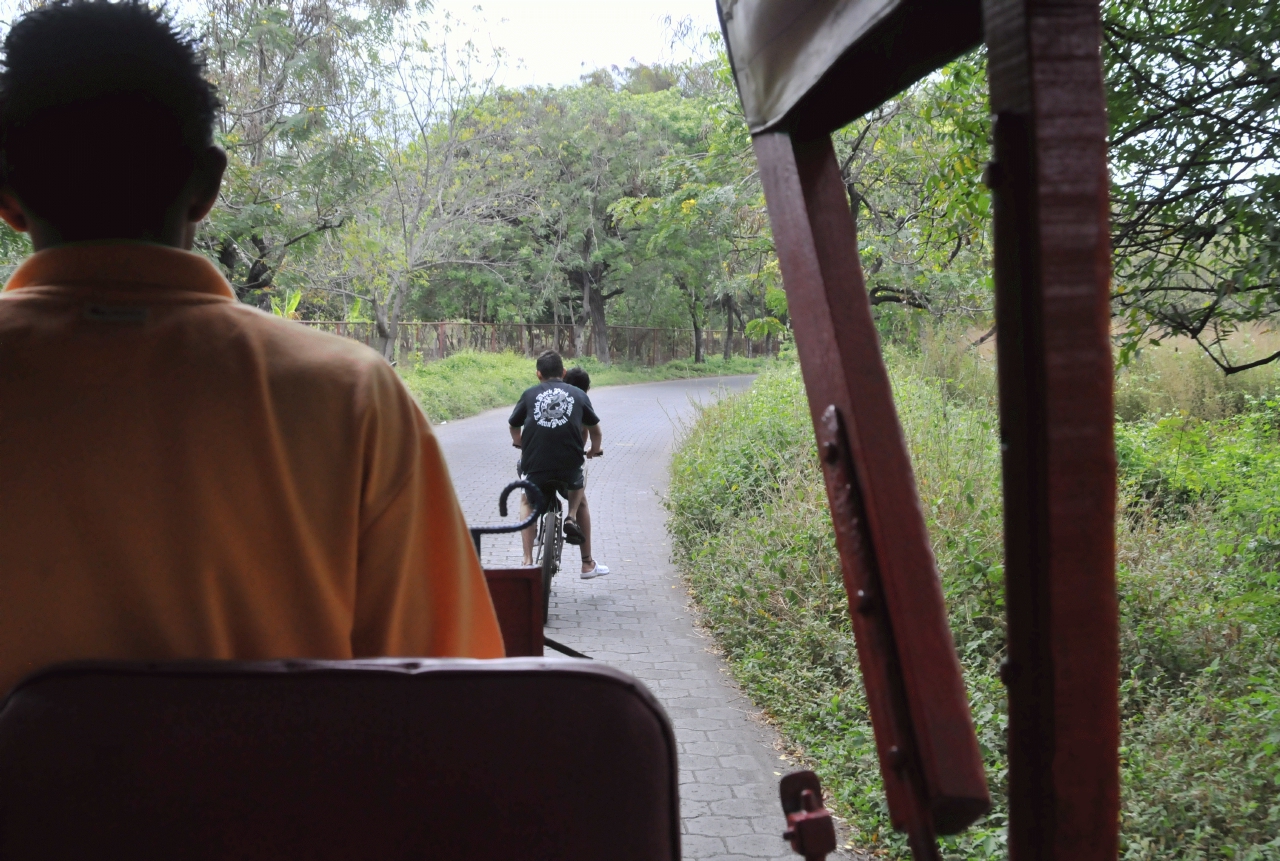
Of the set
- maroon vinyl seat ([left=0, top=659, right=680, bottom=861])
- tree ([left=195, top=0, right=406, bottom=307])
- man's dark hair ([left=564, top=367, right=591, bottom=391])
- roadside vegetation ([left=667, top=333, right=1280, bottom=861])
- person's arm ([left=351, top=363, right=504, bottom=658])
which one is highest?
tree ([left=195, top=0, right=406, bottom=307])

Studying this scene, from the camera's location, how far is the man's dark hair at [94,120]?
134 centimetres

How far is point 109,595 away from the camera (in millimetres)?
1251

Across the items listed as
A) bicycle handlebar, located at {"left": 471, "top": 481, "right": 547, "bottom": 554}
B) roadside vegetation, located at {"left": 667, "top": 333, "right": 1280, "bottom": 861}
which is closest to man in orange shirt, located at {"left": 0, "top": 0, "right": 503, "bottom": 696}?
bicycle handlebar, located at {"left": 471, "top": 481, "right": 547, "bottom": 554}

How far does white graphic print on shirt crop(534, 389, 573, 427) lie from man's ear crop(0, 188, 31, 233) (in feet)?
21.2

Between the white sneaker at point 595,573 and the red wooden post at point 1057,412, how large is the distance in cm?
840

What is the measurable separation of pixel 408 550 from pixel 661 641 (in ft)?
19.6

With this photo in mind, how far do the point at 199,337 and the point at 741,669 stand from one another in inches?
210

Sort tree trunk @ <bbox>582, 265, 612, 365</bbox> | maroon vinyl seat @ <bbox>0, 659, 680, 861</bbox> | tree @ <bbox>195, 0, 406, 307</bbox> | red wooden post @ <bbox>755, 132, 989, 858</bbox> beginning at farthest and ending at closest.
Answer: tree trunk @ <bbox>582, 265, 612, 365</bbox> < tree @ <bbox>195, 0, 406, 307</bbox> < maroon vinyl seat @ <bbox>0, 659, 680, 861</bbox> < red wooden post @ <bbox>755, 132, 989, 858</bbox>

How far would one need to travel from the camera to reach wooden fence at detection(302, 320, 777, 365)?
90.5 feet

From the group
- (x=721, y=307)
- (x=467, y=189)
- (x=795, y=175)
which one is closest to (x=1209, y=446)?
(x=795, y=175)

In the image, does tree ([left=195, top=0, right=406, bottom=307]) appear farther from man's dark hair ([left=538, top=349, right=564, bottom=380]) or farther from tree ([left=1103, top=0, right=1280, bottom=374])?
tree ([left=1103, top=0, right=1280, bottom=374])

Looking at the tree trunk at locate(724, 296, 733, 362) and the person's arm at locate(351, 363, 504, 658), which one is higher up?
the tree trunk at locate(724, 296, 733, 362)

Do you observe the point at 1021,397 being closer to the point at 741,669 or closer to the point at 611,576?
the point at 741,669

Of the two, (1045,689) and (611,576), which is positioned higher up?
(1045,689)
